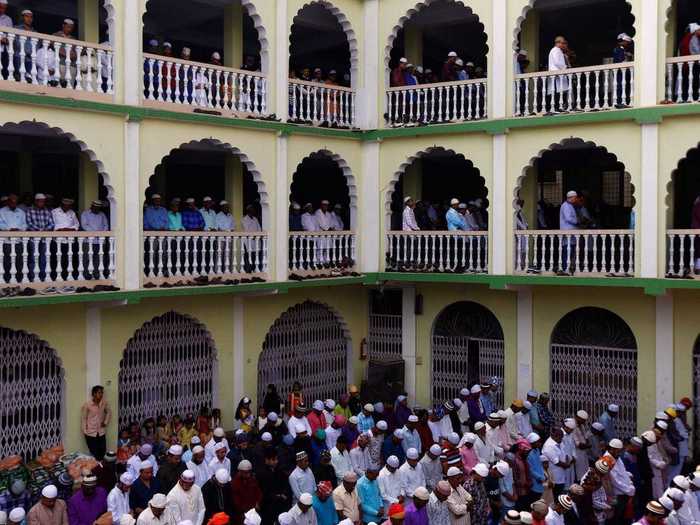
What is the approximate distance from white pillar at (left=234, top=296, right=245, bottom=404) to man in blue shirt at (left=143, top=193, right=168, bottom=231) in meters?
2.00

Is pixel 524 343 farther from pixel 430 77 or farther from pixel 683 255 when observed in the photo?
pixel 430 77

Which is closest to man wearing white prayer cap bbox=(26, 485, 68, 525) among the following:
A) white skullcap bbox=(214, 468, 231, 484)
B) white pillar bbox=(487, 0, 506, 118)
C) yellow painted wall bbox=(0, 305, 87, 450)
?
white skullcap bbox=(214, 468, 231, 484)

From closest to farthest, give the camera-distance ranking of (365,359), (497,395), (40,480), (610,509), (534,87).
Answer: (610,509) < (40,480) < (534,87) < (497,395) < (365,359)

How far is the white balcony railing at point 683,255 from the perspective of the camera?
44.4 ft

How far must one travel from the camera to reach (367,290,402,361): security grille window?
17.1 m

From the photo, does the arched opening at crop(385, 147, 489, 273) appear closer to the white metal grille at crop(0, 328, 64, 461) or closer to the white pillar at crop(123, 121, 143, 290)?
the white pillar at crop(123, 121, 143, 290)

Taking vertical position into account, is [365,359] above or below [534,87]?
below

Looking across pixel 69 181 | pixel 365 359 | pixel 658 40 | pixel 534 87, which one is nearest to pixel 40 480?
pixel 69 181

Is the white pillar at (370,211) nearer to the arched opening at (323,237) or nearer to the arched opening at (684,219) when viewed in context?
the arched opening at (323,237)

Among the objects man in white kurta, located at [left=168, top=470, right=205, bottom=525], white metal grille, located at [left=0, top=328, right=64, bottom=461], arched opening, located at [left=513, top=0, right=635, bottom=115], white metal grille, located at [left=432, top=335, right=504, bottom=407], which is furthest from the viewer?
white metal grille, located at [left=432, top=335, right=504, bottom=407]

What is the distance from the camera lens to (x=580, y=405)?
1523 cm

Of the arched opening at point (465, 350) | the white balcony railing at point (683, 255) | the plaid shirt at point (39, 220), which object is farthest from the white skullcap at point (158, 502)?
the white balcony railing at point (683, 255)

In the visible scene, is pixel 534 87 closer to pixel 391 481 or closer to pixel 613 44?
pixel 613 44

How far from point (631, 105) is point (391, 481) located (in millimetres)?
7327
